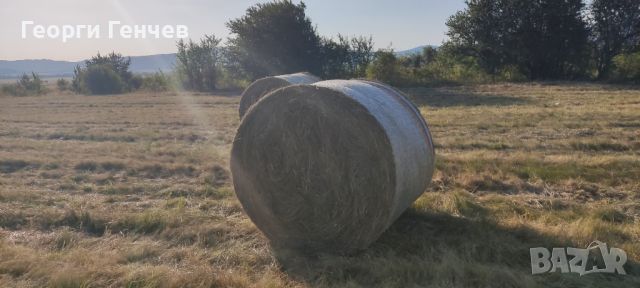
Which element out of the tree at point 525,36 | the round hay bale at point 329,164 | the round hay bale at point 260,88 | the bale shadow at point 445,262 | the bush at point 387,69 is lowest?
the bale shadow at point 445,262

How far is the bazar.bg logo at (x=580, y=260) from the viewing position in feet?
13.6

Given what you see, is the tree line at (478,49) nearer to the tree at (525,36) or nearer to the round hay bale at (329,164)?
the tree at (525,36)

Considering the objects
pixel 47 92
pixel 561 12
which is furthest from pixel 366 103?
pixel 47 92

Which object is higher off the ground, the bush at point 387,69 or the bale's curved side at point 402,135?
the bush at point 387,69

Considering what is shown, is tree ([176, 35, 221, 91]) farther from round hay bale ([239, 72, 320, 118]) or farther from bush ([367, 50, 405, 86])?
round hay bale ([239, 72, 320, 118])

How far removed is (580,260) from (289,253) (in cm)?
262

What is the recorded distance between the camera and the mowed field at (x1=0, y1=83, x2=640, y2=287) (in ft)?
13.7

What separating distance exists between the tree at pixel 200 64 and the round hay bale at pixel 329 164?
36.4 metres

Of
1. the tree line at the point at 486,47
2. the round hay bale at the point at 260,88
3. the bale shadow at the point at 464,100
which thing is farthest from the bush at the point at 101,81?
the round hay bale at the point at 260,88

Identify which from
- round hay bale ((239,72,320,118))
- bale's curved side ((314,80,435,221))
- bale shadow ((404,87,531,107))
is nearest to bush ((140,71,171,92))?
bale shadow ((404,87,531,107))

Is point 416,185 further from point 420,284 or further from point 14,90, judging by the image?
point 14,90

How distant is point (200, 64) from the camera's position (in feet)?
137

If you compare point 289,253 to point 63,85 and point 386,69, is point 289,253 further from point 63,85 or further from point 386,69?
point 63,85

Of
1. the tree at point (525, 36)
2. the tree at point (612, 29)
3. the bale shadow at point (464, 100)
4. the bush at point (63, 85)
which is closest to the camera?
the bale shadow at point (464, 100)
